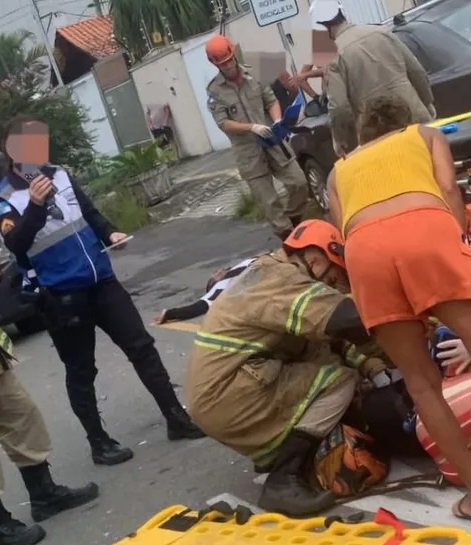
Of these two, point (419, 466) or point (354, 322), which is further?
point (419, 466)

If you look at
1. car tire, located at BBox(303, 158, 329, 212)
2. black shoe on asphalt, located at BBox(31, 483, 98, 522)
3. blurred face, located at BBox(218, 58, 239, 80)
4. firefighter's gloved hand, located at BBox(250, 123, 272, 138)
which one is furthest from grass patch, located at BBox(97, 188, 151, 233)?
black shoe on asphalt, located at BBox(31, 483, 98, 522)

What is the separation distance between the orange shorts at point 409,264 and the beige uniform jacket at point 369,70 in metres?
3.66

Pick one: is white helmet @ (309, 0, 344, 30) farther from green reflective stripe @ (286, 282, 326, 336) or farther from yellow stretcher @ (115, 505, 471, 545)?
yellow stretcher @ (115, 505, 471, 545)

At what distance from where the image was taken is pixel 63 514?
5953 millimetres

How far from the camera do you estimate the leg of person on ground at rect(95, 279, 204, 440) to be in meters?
6.34

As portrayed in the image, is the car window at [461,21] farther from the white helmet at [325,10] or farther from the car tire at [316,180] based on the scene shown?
the car tire at [316,180]

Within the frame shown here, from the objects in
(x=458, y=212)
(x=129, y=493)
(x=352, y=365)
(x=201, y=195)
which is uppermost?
(x=458, y=212)

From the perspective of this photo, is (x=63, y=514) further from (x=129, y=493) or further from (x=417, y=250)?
(x=417, y=250)

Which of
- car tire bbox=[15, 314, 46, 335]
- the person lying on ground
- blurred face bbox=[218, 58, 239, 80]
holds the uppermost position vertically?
blurred face bbox=[218, 58, 239, 80]

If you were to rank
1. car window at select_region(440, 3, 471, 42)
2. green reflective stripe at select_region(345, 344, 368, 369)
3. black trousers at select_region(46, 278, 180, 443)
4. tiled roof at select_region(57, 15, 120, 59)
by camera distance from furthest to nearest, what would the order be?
tiled roof at select_region(57, 15, 120, 59) → car window at select_region(440, 3, 471, 42) → black trousers at select_region(46, 278, 180, 443) → green reflective stripe at select_region(345, 344, 368, 369)

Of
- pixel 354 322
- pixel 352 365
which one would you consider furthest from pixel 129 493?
pixel 354 322

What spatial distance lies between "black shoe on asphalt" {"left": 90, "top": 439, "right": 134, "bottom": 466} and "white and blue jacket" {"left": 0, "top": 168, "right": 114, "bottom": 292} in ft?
3.10

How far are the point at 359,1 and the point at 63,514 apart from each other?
13095 mm

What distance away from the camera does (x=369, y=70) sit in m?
7.79
